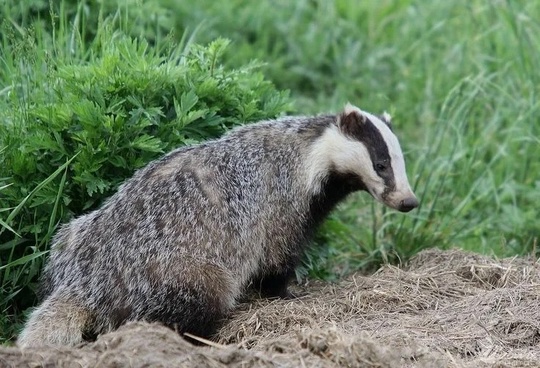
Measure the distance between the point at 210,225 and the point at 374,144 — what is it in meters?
0.96

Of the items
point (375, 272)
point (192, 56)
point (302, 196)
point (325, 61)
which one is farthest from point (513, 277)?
point (325, 61)

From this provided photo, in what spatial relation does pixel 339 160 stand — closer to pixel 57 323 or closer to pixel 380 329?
pixel 380 329

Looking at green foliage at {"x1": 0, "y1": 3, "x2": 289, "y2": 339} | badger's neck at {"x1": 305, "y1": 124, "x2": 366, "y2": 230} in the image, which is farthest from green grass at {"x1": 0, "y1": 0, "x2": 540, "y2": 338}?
badger's neck at {"x1": 305, "y1": 124, "x2": 366, "y2": 230}

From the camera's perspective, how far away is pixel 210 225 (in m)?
5.21

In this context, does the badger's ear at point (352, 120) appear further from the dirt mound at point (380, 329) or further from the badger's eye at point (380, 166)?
the dirt mound at point (380, 329)

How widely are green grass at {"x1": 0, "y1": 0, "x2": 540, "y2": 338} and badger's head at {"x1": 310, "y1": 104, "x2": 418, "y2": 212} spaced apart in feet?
2.18

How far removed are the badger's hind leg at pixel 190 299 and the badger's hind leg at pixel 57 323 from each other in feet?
1.04

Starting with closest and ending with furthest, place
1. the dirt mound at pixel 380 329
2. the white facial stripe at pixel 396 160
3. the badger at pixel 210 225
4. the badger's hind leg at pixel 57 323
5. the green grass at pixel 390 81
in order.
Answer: the dirt mound at pixel 380 329 → the badger's hind leg at pixel 57 323 → the badger at pixel 210 225 → the white facial stripe at pixel 396 160 → the green grass at pixel 390 81

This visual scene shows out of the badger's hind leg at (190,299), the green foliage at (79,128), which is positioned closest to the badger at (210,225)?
the badger's hind leg at (190,299)

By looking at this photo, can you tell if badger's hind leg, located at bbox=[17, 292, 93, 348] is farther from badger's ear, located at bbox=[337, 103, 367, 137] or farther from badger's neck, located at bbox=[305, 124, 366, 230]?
badger's ear, located at bbox=[337, 103, 367, 137]

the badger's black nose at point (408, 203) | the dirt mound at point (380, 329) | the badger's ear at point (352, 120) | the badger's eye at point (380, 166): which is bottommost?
the dirt mound at point (380, 329)

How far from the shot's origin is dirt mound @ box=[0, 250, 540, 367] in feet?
13.4

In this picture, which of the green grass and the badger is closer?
the badger

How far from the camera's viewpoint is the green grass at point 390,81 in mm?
6098
